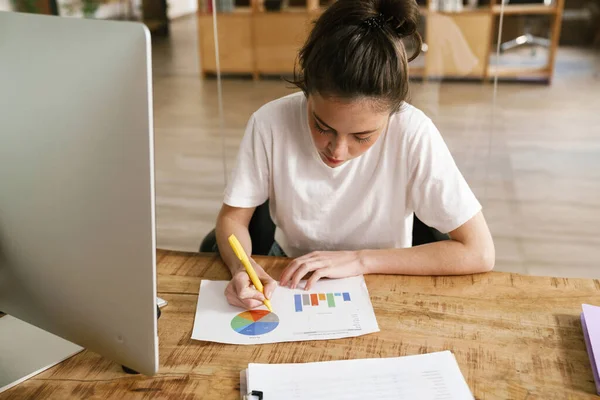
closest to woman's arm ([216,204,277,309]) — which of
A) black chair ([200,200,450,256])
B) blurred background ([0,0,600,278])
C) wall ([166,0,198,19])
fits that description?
black chair ([200,200,450,256])

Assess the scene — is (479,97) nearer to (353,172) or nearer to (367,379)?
(353,172)

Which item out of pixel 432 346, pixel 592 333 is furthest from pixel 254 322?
pixel 592 333

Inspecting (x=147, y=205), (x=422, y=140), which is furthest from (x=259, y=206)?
(x=147, y=205)

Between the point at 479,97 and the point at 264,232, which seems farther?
the point at 479,97

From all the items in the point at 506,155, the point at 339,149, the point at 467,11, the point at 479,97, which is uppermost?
the point at 467,11

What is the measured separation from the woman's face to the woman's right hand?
0.97ft

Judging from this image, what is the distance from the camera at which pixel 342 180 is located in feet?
4.77

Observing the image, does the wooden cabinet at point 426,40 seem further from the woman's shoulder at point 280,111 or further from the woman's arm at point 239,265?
the woman's arm at point 239,265

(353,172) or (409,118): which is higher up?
(409,118)

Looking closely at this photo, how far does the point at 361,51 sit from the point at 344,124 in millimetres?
141

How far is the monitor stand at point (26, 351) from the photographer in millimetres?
992

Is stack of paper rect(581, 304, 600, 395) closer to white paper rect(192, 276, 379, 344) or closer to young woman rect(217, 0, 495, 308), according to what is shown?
young woman rect(217, 0, 495, 308)

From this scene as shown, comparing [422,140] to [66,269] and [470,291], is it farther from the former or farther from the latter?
[66,269]

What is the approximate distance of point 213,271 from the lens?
1302 millimetres
